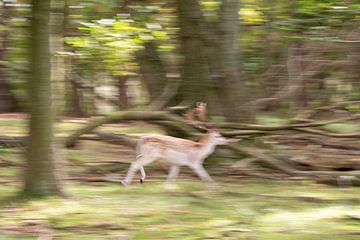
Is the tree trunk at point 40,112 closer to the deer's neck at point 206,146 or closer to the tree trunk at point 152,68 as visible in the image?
the deer's neck at point 206,146

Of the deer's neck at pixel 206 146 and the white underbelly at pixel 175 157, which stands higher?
the deer's neck at pixel 206 146

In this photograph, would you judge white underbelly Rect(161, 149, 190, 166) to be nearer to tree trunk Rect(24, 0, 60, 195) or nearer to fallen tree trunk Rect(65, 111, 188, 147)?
fallen tree trunk Rect(65, 111, 188, 147)

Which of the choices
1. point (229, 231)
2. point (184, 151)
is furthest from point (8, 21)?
point (229, 231)

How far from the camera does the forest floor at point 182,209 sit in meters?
7.19

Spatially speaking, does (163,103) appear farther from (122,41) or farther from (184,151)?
(184,151)

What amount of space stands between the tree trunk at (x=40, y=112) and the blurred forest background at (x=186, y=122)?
0.6 inches

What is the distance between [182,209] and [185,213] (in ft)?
0.83

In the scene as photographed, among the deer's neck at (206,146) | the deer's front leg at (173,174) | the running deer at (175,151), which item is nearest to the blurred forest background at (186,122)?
the deer's front leg at (173,174)

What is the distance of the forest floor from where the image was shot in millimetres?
7191

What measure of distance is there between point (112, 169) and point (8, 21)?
343 cm

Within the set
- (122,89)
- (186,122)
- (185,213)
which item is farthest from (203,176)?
(122,89)

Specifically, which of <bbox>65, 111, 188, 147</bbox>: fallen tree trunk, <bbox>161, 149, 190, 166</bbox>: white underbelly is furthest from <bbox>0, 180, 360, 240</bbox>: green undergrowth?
<bbox>65, 111, 188, 147</bbox>: fallen tree trunk

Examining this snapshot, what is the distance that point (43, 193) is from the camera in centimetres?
845

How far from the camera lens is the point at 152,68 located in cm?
1498
